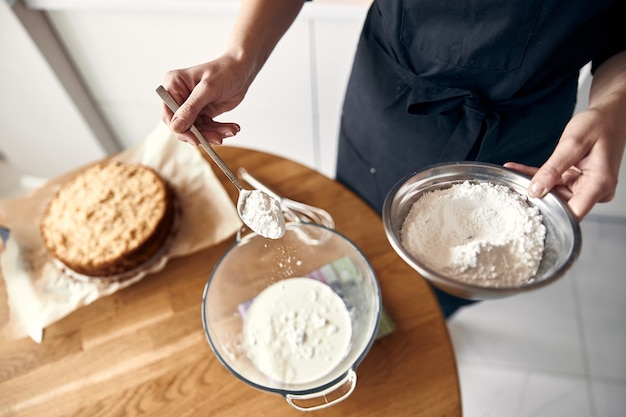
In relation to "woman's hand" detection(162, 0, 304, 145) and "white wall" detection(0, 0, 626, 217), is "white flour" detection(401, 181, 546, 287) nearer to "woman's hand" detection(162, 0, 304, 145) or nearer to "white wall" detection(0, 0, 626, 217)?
"woman's hand" detection(162, 0, 304, 145)

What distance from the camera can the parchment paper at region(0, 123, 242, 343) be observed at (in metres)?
0.64

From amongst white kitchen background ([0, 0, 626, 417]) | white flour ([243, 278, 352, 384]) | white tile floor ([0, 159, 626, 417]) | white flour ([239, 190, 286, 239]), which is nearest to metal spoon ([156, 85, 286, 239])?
white flour ([239, 190, 286, 239])

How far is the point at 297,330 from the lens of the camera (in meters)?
0.59

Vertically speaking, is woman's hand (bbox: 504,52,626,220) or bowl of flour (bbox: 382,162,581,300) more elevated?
woman's hand (bbox: 504,52,626,220)

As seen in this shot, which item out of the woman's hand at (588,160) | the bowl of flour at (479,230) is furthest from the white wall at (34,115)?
the woman's hand at (588,160)

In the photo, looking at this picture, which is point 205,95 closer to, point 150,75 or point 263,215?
point 263,215

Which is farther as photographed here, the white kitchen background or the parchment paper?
the white kitchen background

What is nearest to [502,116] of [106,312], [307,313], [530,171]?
[530,171]

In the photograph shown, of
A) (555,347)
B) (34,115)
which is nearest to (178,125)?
(34,115)

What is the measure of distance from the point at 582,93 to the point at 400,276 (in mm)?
642

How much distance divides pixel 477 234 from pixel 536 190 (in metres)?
0.07

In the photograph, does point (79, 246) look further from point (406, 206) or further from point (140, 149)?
point (406, 206)

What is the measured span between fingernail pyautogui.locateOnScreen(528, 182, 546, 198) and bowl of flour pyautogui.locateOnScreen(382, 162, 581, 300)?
0.02 metres

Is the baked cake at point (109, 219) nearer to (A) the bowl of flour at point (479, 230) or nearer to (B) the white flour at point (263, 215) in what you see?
(B) the white flour at point (263, 215)
